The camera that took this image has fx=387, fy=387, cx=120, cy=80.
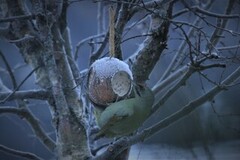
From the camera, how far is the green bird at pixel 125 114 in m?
1.38

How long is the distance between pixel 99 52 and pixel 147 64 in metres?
0.45

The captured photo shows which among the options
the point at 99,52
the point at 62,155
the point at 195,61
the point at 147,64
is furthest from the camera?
the point at 99,52

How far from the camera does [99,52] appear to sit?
2254 mm

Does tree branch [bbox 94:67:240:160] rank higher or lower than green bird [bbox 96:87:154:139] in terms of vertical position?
lower

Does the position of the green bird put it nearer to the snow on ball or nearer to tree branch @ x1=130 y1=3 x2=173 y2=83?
the snow on ball

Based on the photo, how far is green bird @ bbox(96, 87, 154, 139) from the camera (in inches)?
54.2

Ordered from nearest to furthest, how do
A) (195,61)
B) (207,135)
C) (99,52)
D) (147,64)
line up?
(195,61) → (147,64) → (99,52) → (207,135)

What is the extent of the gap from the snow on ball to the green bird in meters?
0.04

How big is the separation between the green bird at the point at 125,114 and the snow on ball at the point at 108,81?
0.14 feet

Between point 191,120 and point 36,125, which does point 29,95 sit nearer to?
point 36,125

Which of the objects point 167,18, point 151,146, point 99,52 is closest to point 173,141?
point 151,146

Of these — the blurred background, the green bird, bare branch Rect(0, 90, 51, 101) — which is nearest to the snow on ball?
the green bird

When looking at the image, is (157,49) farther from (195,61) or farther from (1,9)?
(1,9)

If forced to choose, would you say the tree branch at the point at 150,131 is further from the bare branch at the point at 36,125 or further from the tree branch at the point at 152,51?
the bare branch at the point at 36,125
